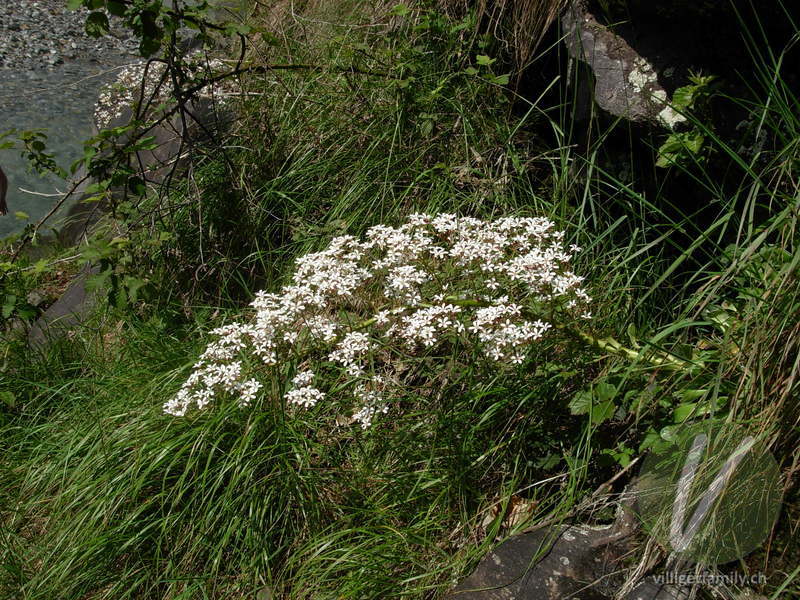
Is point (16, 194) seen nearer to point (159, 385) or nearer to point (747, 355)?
point (159, 385)

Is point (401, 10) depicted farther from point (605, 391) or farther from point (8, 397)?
point (8, 397)

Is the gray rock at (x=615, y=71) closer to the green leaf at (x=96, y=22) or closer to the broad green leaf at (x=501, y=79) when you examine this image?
the broad green leaf at (x=501, y=79)

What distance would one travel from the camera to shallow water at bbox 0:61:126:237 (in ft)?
18.0

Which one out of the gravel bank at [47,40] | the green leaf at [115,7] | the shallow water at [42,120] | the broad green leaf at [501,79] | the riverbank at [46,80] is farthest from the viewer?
the gravel bank at [47,40]

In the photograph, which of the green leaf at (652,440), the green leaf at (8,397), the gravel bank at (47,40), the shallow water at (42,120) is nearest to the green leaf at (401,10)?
the green leaf at (652,440)

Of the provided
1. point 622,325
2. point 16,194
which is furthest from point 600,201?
point 16,194

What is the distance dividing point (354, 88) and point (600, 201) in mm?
1366

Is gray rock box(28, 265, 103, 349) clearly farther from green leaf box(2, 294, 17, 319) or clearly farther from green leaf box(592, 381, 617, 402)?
green leaf box(592, 381, 617, 402)

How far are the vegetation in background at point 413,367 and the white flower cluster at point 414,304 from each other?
176mm

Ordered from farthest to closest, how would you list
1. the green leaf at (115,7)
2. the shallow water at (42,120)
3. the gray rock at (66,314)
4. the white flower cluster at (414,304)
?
the shallow water at (42,120) < the gray rock at (66,314) < the green leaf at (115,7) < the white flower cluster at (414,304)

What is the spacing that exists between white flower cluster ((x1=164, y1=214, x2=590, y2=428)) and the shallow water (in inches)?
149

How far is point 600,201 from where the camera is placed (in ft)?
9.59

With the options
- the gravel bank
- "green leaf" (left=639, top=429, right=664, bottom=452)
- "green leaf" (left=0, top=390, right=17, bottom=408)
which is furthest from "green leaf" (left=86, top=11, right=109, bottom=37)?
the gravel bank

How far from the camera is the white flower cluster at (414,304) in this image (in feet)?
6.33
